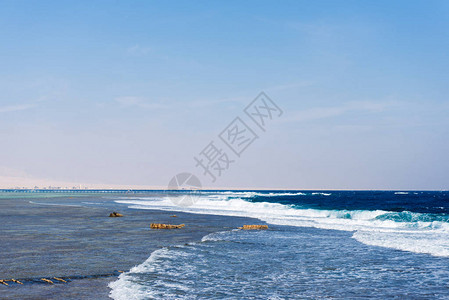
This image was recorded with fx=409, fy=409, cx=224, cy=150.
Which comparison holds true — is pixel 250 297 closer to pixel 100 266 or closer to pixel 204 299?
pixel 204 299

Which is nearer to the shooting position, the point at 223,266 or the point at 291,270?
the point at 291,270

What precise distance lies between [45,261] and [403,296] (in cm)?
1280

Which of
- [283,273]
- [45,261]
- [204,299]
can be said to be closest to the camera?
[204,299]

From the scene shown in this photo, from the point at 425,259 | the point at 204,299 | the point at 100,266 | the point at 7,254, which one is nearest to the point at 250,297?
the point at 204,299

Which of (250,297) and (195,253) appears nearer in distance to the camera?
(250,297)

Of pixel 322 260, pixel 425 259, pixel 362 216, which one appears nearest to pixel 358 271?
pixel 322 260

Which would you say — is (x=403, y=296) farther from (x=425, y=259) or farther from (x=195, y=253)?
(x=195, y=253)

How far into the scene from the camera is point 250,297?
11.1 metres

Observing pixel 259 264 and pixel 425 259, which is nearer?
pixel 259 264

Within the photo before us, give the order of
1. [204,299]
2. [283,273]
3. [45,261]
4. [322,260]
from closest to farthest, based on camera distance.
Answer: [204,299]
[283,273]
[45,261]
[322,260]

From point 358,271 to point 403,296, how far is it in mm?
3447

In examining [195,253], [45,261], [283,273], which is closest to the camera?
[283,273]

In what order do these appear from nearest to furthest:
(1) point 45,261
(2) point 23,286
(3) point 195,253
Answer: (2) point 23,286
(1) point 45,261
(3) point 195,253

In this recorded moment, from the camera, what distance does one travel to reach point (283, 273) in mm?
14336
